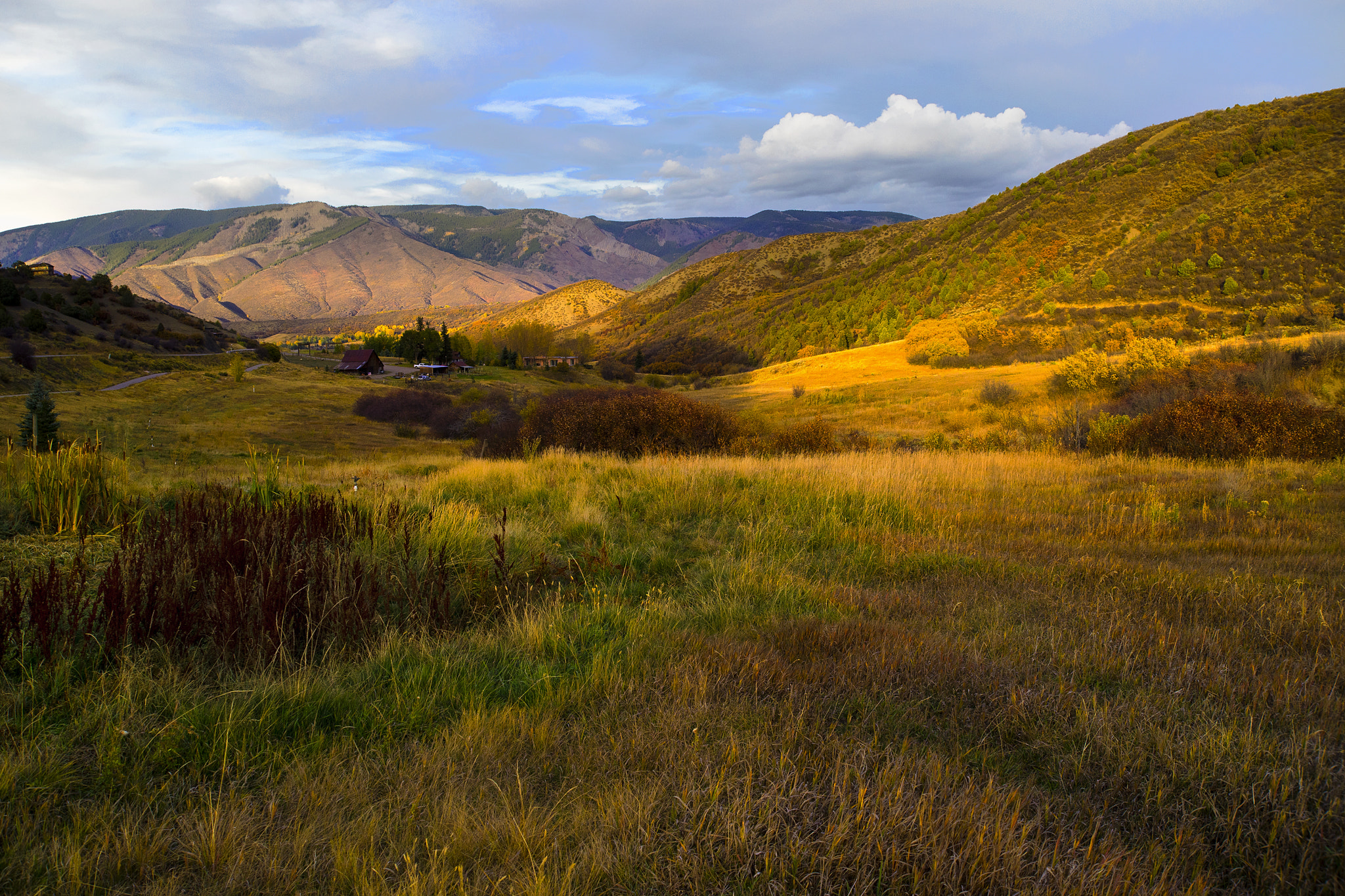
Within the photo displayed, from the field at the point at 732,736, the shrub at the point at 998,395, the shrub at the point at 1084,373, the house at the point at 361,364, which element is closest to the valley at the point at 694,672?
the field at the point at 732,736

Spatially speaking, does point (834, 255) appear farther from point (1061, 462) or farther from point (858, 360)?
point (1061, 462)

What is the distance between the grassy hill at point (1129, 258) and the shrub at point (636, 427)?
22.5 m

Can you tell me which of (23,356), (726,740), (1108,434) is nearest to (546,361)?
(23,356)

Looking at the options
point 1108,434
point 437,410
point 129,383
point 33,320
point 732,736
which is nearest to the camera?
point 732,736

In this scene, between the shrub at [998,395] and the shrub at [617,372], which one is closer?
the shrub at [998,395]

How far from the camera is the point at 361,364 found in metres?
80.6

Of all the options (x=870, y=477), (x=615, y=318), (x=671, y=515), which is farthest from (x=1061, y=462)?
(x=615, y=318)

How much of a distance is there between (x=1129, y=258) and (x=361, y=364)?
266 ft

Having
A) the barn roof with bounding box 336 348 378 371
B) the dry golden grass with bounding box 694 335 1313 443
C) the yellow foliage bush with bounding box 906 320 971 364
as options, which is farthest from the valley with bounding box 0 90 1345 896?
the barn roof with bounding box 336 348 378 371

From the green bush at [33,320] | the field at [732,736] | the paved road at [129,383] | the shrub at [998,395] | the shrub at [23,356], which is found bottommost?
the field at [732,736]

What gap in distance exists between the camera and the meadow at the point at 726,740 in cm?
190

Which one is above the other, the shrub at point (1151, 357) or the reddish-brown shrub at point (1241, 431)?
the shrub at point (1151, 357)

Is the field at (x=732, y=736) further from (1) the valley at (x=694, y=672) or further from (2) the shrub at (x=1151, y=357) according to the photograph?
(2) the shrub at (x=1151, y=357)

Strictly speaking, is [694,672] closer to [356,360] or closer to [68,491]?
[68,491]
